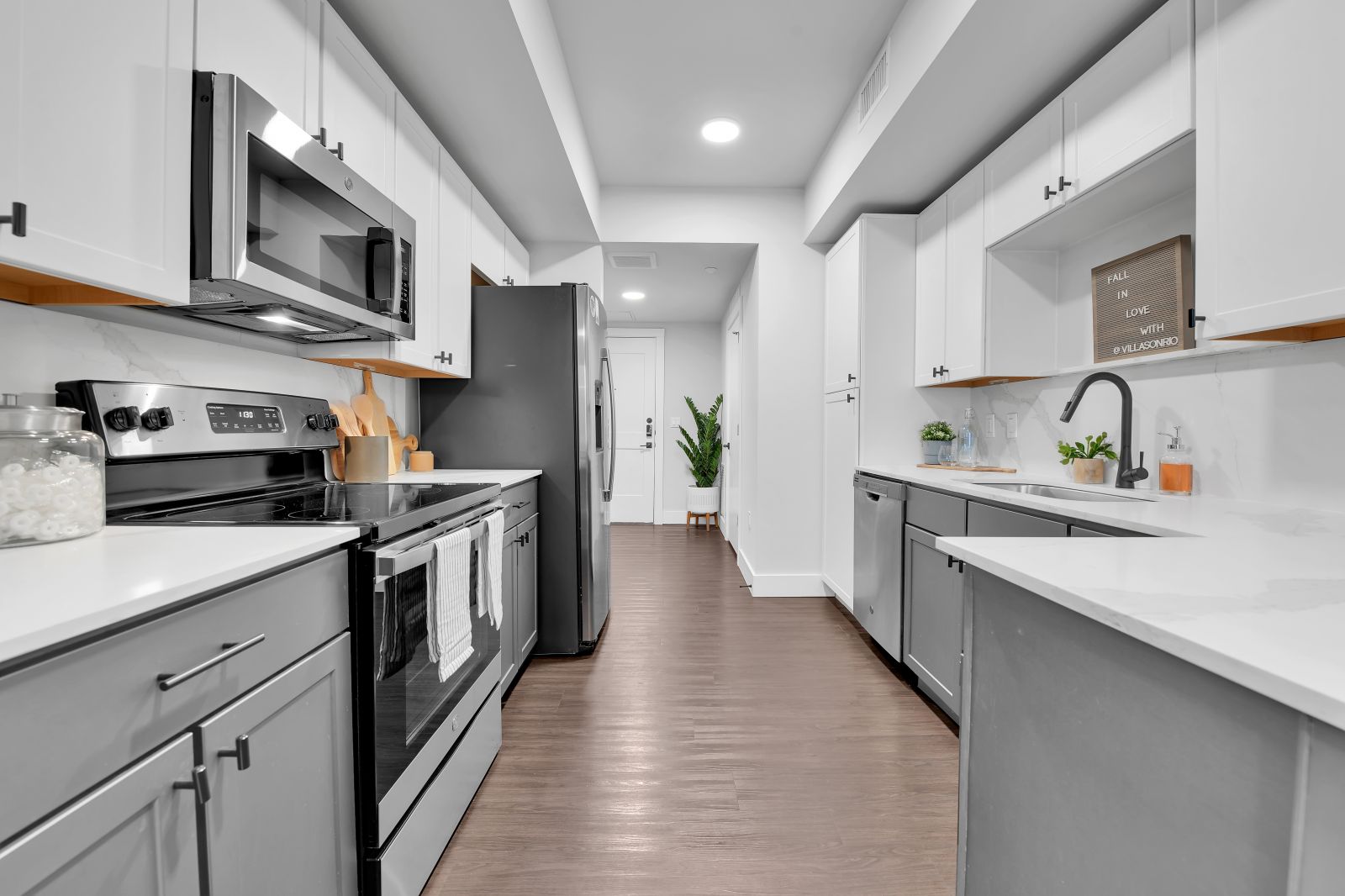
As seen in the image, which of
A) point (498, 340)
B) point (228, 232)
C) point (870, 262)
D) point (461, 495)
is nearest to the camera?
point (228, 232)

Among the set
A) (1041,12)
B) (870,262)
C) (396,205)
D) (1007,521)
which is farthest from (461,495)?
(870,262)

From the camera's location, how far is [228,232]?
1194 millimetres

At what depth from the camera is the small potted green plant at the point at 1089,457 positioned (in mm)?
2131

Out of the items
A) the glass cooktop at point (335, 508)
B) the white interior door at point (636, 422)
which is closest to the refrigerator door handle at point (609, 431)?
the glass cooktop at point (335, 508)

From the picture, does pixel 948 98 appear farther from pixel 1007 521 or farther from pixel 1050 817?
pixel 1050 817

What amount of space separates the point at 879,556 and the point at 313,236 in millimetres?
2465

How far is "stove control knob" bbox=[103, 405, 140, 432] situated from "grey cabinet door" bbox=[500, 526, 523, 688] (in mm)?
1187

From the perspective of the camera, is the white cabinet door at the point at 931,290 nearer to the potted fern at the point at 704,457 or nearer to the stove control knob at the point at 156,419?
the stove control knob at the point at 156,419

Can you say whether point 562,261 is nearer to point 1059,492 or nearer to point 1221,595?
point 1059,492

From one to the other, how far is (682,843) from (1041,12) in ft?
8.36

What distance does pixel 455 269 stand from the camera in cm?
252

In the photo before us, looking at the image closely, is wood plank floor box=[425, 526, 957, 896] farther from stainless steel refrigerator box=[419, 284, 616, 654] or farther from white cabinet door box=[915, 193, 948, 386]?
white cabinet door box=[915, 193, 948, 386]

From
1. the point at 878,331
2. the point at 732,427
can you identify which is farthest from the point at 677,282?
the point at 878,331

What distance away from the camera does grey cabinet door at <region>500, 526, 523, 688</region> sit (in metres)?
2.26
